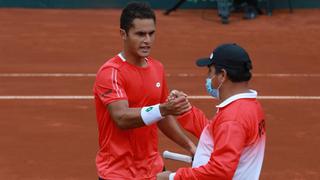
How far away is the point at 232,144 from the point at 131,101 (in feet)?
3.92

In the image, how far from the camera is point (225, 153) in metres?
3.61

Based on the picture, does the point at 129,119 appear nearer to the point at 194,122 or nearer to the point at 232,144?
the point at 194,122

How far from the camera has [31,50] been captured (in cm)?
1683

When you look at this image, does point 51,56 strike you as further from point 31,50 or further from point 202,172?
point 202,172

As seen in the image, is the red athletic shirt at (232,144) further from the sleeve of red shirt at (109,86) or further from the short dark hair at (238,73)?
the sleeve of red shirt at (109,86)

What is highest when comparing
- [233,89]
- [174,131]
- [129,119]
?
[233,89]

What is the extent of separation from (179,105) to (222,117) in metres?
0.50

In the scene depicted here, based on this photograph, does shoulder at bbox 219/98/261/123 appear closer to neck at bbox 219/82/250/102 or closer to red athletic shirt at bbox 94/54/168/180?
neck at bbox 219/82/250/102

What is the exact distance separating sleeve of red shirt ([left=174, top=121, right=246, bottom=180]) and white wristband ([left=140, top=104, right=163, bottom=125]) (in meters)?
0.72

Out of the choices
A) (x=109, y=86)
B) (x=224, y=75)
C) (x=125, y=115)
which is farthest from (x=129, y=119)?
(x=224, y=75)

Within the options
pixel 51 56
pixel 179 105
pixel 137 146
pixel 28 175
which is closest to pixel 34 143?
pixel 28 175

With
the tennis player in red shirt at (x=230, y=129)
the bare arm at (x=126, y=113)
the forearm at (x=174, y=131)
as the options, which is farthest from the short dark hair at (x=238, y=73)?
the forearm at (x=174, y=131)

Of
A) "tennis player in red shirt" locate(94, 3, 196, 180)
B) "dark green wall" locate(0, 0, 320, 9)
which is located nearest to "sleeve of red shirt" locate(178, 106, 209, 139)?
"tennis player in red shirt" locate(94, 3, 196, 180)

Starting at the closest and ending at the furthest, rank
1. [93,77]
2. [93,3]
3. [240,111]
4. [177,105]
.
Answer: [240,111], [177,105], [93,77], [93,3]
